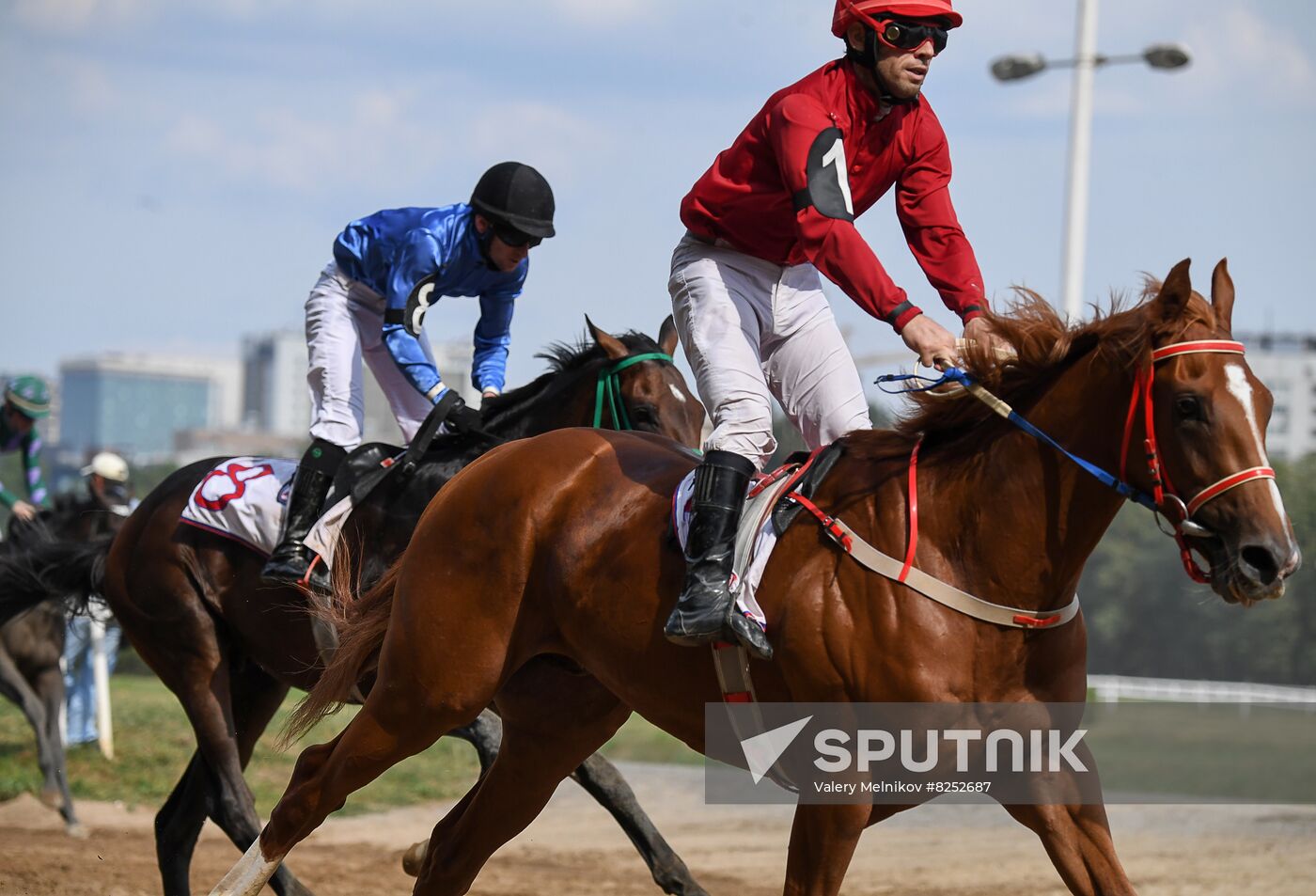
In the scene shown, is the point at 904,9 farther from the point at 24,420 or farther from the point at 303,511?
the point at 24,420

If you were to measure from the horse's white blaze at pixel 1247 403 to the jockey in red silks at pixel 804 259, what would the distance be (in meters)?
0.71

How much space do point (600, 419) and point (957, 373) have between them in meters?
2.44

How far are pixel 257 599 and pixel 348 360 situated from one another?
3.60 ft

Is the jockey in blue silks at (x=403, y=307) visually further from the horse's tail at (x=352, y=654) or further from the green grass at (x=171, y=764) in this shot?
the green grass at (x=171, y=764)

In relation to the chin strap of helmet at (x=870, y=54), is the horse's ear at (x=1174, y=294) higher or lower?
lower

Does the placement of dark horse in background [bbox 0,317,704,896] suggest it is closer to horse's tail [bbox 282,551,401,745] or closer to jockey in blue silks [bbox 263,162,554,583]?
jockey in blue silks [bbox 263,162,554,583]

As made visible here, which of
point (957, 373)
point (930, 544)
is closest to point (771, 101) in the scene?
point (957, 373)

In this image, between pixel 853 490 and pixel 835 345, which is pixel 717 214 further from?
pixel 853 490

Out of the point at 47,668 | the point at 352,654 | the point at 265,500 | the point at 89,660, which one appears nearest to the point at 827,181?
the point at 352,654

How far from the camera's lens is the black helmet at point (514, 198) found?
20.3 ft

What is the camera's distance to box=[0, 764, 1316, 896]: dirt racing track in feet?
23.1

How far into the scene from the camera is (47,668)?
9.66 m

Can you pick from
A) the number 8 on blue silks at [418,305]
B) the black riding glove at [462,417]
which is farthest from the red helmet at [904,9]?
the number 8 on blue silks at [418,305]

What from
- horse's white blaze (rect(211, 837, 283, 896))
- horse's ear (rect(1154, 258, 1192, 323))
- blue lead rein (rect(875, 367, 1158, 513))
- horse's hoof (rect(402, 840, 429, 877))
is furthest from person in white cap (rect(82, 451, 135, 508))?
horse's ear (rect(1154, 258, 1192, 323))
